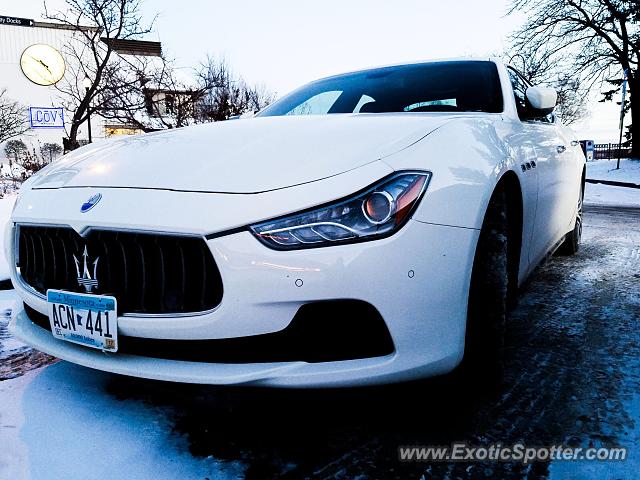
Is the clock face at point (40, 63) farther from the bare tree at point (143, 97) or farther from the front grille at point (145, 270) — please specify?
the front grille at point (145, 270)

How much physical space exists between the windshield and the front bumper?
1218 millimetres

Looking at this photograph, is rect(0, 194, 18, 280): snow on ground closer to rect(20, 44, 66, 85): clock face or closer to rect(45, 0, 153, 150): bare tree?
rect(20, 44, 66, 85): clock face

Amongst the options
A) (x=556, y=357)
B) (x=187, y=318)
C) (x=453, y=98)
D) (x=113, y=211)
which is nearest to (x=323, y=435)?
(x=187, y=318)

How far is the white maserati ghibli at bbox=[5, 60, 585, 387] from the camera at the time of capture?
1.37m

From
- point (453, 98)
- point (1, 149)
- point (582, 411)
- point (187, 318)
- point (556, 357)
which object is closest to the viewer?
point (187, 318)

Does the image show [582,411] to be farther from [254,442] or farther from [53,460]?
[53,460]

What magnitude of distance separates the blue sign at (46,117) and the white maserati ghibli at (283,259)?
552cm

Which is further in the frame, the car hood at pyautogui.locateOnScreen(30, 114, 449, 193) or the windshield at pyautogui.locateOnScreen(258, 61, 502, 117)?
the windshield at pyautogui.locateOnScreen(258, 61, 502, 117)

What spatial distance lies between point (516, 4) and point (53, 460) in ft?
78.3

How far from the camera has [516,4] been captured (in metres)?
21.1

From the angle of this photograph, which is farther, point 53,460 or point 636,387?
point 636,387

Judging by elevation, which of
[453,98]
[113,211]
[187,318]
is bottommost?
[187,318]

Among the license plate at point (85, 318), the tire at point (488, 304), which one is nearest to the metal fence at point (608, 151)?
the tire at point (488, 304)

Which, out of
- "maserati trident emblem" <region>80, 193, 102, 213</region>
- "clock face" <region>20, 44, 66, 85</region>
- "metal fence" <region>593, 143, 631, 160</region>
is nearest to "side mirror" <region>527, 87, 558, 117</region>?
"maserati trident emblem" <region>80, 193, 102, 213</region>
